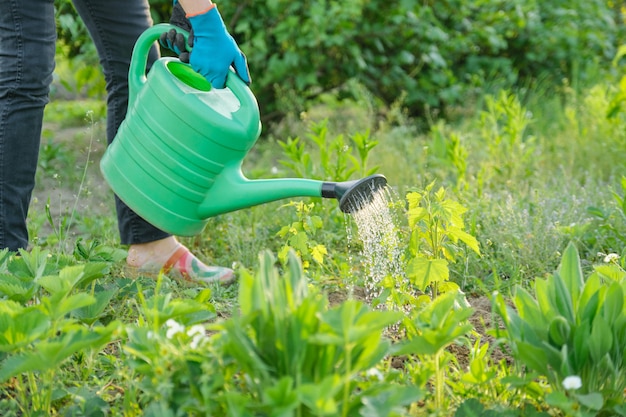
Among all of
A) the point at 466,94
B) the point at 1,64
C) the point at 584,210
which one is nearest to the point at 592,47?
the point at 466,94

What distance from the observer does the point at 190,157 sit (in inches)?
77.4

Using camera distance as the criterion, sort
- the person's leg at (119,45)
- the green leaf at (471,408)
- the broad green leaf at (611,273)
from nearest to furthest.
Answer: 1. the green leaf at (471,408)
2. the broad green leaf at (611,273)
3. the person's leg at (119,45)


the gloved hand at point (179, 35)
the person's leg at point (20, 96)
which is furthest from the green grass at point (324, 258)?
the gloved hand at point (179, 35)

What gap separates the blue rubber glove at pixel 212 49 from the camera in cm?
193

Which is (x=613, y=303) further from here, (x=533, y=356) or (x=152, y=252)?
(x=152, y=252)

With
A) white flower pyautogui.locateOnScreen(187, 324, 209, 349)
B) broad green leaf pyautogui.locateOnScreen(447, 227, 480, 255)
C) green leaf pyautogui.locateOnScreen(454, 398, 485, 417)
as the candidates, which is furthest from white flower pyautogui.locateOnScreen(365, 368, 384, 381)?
broad green leaf pyautogui.locateOnScreen(447, 227, 480, 255)

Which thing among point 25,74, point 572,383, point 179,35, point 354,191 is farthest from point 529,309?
point 25,74

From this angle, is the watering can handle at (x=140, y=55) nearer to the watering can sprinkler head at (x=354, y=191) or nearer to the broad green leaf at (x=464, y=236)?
the watering can sprinkler head at (x=354, y=191)

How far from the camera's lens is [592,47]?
5285mm

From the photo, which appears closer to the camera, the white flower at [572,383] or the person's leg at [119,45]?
the white flower at [572,383]

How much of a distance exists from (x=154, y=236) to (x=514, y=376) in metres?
1.34

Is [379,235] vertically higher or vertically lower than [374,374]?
lower

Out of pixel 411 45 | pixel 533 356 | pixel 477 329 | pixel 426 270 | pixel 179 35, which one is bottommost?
pixel 411 45

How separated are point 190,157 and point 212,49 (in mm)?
258
